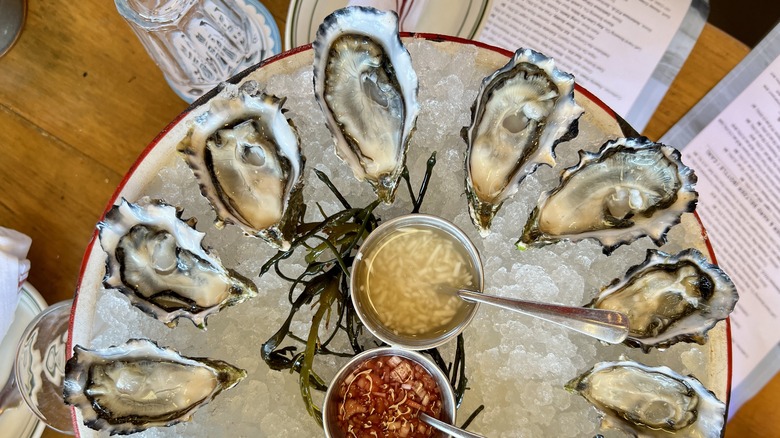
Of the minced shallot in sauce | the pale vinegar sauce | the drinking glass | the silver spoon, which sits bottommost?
the silver spoon

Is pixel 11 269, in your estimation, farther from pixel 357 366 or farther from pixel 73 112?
pixel 357 366

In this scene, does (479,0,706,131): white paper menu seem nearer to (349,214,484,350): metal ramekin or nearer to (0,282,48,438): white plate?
(349,214,484,350): metal ramekin

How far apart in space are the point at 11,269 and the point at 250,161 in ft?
1.66

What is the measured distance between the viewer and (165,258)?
3.28 ft

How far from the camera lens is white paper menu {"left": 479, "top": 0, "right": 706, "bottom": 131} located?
1.25 metres

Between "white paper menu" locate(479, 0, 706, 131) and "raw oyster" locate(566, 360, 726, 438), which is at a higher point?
"white paper menu" locate(479, 0, 706, 131)

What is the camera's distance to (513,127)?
1034 millimetres

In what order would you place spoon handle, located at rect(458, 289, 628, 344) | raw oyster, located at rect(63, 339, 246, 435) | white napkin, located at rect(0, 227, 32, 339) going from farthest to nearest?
white napkin, located at rect(0, 227, 32, 339), raw oyster, located at rect(63, 339, 246, 435), spoon handle, located at rect(458, 289, 628, 344)

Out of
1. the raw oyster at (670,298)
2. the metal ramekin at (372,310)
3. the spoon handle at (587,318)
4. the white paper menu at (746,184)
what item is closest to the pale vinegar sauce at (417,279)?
the metal ramekin at (372,310)

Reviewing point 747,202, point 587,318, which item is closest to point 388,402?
point 587,318

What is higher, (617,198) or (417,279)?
(617,198)

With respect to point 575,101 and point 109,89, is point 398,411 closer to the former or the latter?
point 575,101

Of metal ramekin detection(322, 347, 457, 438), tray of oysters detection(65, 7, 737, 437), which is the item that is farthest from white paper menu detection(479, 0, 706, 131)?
metal ramekin detection(322, 347, 457, 438)

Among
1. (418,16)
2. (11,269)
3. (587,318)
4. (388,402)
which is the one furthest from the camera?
(418,16)
